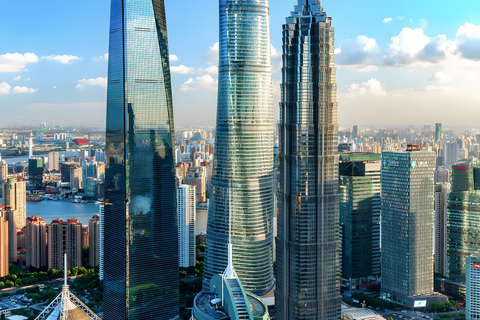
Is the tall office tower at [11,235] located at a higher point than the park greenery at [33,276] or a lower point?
higher

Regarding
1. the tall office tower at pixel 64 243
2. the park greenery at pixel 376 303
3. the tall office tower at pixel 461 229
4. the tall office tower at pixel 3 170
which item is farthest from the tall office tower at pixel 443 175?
the tall office tower at pixel 3 170

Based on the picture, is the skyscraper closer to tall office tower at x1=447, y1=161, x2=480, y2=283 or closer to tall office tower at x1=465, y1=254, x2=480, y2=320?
tall office tower at x1=447, y1=161, x2=480, y2=283

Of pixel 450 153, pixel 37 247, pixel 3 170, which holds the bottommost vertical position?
pixel 37 247

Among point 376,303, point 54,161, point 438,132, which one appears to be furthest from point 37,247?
point 54,161

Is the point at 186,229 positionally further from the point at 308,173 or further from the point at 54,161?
the point at 54,161

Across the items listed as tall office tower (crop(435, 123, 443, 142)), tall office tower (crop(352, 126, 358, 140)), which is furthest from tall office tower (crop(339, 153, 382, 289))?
tall office tower (crop(435, 123, 443, 142))

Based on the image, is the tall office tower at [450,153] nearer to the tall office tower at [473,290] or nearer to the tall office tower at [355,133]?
the tall office tower at [355,133]

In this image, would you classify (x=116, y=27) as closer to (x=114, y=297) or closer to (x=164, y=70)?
(x=164, y=70)
